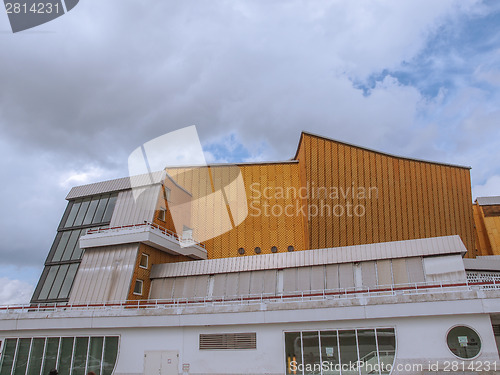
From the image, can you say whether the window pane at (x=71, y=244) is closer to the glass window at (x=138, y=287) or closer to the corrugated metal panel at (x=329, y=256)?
the glass window at (x=138, y=287)

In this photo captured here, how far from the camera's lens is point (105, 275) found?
2970 centimetres

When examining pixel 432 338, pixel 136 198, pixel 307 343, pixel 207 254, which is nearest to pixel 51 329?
pixel 136 198

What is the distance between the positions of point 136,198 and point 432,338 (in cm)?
2405

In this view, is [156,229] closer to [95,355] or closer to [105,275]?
[105,275]

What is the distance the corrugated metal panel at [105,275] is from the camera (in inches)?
1126

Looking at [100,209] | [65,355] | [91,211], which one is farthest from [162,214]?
[65,355]

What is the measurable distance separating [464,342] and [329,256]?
10.4 meters

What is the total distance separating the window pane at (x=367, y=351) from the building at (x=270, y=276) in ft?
0.16

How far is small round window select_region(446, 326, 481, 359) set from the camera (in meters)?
17.7

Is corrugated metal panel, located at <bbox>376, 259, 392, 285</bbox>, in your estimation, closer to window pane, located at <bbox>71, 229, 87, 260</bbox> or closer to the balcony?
the balcony

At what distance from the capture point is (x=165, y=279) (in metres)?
30.9

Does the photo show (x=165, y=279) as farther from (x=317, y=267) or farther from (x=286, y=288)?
(x=317, y=267)

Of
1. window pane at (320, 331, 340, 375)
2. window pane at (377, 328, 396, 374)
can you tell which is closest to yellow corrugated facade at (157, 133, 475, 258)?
window pane at (320, 331, 340, 375)

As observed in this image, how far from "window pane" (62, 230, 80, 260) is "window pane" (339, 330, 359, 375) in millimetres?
23716
